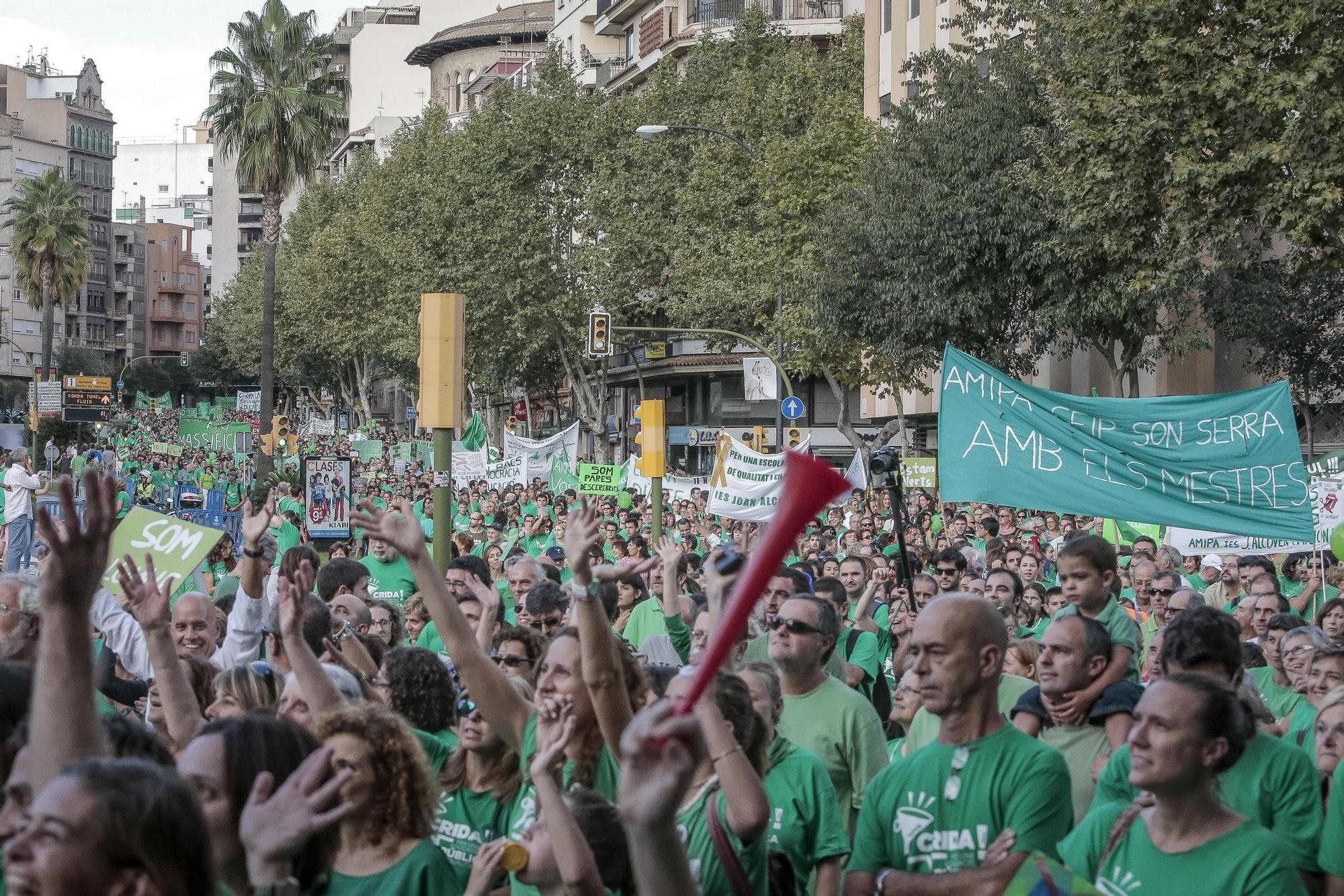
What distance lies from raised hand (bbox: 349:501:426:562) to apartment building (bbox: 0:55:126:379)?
112890mm

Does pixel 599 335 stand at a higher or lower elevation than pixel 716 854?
higher

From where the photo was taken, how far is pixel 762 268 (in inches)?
1356

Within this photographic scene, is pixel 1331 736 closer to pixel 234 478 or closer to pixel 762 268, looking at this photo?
pixel 762 268

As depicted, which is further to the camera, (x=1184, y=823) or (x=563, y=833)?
(x=1184, y=823)

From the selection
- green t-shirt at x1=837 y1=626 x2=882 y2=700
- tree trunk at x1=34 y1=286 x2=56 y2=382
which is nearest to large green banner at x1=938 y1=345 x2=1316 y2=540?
green t-shirt at x1=837 y1=626 x2=882 y2=700

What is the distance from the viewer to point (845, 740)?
17.8 ft

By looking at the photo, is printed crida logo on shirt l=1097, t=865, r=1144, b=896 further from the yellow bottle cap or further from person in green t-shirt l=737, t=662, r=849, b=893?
the yellow bottle cap

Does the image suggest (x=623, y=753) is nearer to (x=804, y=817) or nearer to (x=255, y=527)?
(x=804, y=817)

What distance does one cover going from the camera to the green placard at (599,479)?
23672 millimetres

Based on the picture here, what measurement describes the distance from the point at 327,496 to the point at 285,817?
14470 millimetres

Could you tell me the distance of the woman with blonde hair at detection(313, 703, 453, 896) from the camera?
370cm

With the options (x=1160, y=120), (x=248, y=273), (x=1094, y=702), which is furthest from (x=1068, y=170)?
(x=248, y=273)

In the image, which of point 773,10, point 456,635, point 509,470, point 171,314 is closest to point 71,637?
point 456,635

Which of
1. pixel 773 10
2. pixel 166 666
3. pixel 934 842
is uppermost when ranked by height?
pixel 773 10
